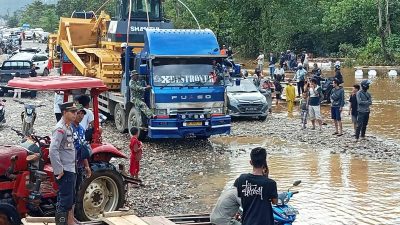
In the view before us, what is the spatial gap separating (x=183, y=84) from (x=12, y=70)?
14.0 m

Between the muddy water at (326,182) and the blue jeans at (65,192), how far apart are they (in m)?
3.56

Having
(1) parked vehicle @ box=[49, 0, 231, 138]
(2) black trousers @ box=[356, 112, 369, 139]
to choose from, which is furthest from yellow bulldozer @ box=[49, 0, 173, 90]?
(2) black trousers @ box=[356, 112, 369, 139]

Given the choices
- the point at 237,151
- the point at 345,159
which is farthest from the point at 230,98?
the point at 345,159

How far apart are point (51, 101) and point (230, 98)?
8.21 m

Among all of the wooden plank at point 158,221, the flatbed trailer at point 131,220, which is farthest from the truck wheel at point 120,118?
the wooden plank at point 158,221

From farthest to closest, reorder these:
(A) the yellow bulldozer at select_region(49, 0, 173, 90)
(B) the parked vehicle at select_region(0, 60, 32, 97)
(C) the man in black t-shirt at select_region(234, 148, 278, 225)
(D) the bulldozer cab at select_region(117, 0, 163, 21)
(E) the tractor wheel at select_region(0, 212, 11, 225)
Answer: (B) the parked vehicle at select_region(0, 60, 32, 97), (D) the bulldozer cab at select_region(117, 0, 163, 21), (A) the yellow bulldozer at select_region(49, 0, 173, 90), (E) the tractor wheel at select_region(0, 212, 11, 225), (C) the man in black t-shirt at select_region(234, 148, 278, 225)

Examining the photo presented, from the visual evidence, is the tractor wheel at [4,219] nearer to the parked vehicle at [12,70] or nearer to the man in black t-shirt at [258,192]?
the man in black t-shirt at [258,192]

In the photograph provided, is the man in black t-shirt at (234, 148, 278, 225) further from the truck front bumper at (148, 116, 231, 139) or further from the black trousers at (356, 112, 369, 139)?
the black trousers at (356, 112, 369, 139)

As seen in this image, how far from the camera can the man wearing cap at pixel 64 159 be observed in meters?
7.64

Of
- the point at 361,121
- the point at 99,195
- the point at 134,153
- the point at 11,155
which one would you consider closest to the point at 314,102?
the point at 361,121

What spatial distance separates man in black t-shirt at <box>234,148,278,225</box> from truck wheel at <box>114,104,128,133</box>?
11.9m

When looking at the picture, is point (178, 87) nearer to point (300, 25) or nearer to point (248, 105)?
point (248, 105)

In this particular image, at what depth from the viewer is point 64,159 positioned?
7.75 meters

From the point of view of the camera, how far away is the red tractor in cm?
850
